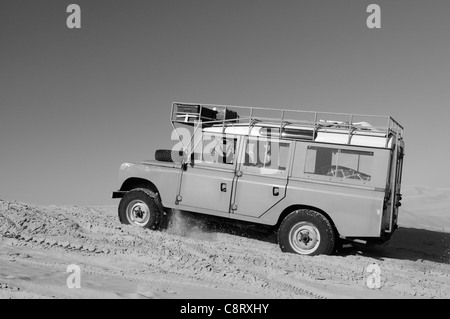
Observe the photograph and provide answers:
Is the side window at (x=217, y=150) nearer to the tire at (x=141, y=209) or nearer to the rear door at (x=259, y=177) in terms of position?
the rear door at (x=259, y=177)

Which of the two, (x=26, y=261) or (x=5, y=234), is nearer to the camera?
(x=26, y=261)

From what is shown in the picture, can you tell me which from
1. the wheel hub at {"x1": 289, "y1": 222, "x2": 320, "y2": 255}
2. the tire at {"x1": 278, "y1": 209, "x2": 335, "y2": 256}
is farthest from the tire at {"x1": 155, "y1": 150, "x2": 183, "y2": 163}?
the wheel hub at {"x1": 289, "y1": 222, "x2": 320, "y2": 255}

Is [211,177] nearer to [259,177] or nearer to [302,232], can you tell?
[259,177]

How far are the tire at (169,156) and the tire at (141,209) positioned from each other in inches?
30.1

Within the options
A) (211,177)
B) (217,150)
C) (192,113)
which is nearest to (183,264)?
(211,177)

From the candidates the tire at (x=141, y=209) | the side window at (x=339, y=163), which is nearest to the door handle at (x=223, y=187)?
the tire at (x=141, y=209)

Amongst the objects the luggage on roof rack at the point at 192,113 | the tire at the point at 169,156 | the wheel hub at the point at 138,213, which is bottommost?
the wheel hub at the point at 138,213

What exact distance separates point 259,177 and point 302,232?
1271 millimetres

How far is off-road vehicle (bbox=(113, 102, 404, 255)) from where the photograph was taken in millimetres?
7766

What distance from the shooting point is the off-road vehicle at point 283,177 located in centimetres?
777
